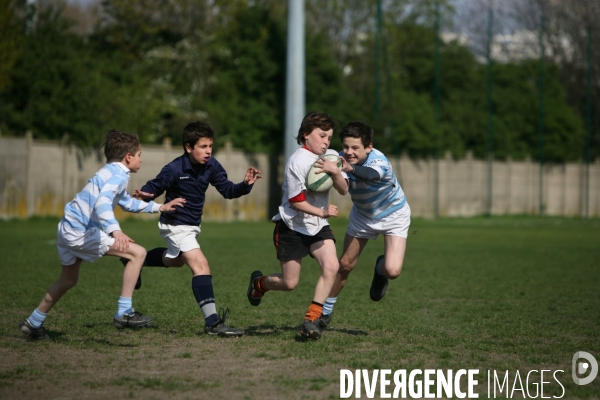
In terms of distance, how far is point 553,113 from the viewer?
4047 centimetres

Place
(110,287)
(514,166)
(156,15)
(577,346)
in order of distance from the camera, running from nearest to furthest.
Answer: (577,346)
(110,287)
(156,15)
(514,166)

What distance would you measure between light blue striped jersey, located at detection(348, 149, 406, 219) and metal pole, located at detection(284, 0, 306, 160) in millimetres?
17743

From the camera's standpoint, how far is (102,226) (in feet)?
20.8

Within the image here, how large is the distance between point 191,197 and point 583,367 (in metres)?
3.11

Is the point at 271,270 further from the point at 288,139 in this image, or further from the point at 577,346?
the point at 288,139

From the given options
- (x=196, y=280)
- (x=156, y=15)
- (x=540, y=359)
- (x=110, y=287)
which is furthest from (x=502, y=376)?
(x=156, y=15)

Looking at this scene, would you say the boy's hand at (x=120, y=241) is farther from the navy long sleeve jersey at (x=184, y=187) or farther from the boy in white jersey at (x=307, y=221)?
the boy in white jersey at (x=307, y=221)

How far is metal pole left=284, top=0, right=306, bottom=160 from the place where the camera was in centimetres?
2430

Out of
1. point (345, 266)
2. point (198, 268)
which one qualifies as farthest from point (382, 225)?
point (198, 268)

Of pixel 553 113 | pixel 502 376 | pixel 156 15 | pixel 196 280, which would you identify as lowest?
pixel 502 376

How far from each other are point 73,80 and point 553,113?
23766 mm

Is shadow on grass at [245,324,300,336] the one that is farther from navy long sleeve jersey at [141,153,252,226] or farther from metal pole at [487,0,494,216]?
metal pole at [487,0,494,216]

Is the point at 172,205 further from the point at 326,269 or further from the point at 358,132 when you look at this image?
the point at 358,132

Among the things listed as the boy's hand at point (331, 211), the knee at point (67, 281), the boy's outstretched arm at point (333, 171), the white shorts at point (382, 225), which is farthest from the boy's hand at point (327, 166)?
the knee at point (67, 281)
